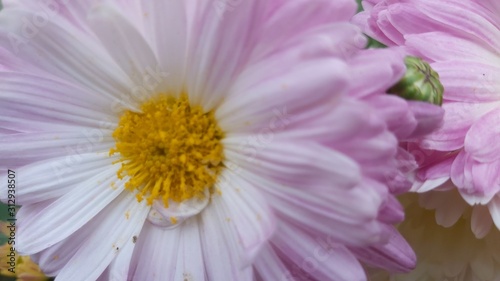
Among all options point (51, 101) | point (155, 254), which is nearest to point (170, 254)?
point (155, 254)

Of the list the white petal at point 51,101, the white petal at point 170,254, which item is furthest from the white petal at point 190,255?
the white petal at point 51,101

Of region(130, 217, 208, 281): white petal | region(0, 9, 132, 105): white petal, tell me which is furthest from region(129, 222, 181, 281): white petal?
region(0, 9, 132, 105): white petal

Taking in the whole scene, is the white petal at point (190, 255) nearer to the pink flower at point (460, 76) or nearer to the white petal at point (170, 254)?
the white petal at point (170, 254)

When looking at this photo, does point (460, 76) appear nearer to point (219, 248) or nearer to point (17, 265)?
point (219, 248)

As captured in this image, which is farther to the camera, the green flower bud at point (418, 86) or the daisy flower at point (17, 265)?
the daisy flower at point (17, 265)

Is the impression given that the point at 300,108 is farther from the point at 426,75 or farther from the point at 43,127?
the point at 43,127

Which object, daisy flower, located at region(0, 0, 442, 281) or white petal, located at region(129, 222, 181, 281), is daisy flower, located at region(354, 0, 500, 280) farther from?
white petal, located at region(129, 222, 181, 281)

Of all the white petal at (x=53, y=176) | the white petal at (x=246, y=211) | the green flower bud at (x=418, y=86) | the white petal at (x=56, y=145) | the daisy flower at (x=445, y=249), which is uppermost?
the white petal at (x=56, y=145)
